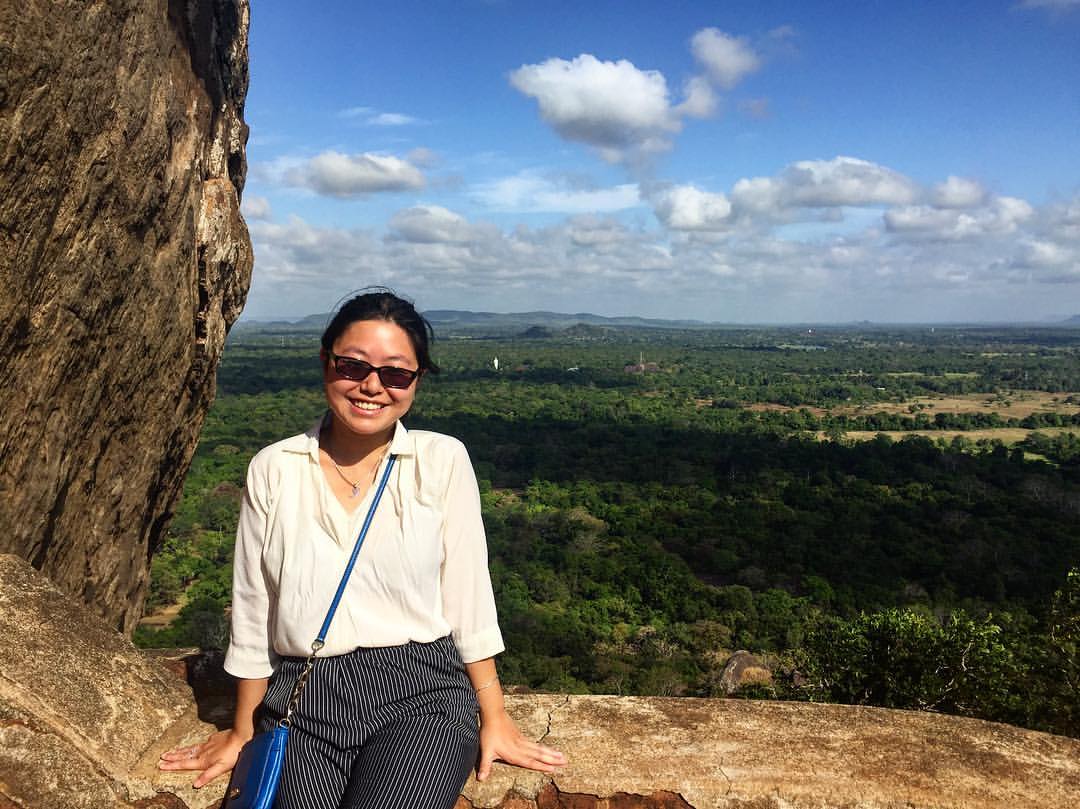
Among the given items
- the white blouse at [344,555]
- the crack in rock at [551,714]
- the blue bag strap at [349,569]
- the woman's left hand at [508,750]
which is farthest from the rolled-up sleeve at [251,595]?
the crack in rock at [551,714]

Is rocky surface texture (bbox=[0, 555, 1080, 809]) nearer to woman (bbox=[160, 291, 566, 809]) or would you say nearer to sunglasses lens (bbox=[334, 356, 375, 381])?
woman (bbox=[160, 291, 566, 809])

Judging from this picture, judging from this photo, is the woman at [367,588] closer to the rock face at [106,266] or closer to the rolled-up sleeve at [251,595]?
the rolled-up sleeve at [251,595]

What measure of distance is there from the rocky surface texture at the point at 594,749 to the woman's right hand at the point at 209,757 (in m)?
0.04

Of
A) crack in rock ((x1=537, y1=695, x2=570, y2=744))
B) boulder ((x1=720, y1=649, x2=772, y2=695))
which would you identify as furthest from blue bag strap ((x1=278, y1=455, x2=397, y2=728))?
boulder ((x1=720, y1=649, x2=772, y2=695))

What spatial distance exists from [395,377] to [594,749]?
63.3 inches

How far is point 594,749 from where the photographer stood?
280cm

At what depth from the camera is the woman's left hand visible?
256cm

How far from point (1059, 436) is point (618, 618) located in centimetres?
5169

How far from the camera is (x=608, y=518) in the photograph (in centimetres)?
3925

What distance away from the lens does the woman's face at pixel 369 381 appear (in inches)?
97.7

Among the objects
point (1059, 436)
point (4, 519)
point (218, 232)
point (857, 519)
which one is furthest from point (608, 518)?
point (1059, 436)

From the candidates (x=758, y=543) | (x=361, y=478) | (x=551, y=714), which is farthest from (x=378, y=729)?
(x=758, y=543)

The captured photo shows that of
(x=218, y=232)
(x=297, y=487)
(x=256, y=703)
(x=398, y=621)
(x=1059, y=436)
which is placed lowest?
(x=1059, y=436)

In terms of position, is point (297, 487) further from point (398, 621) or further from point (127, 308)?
point (127, 308)
